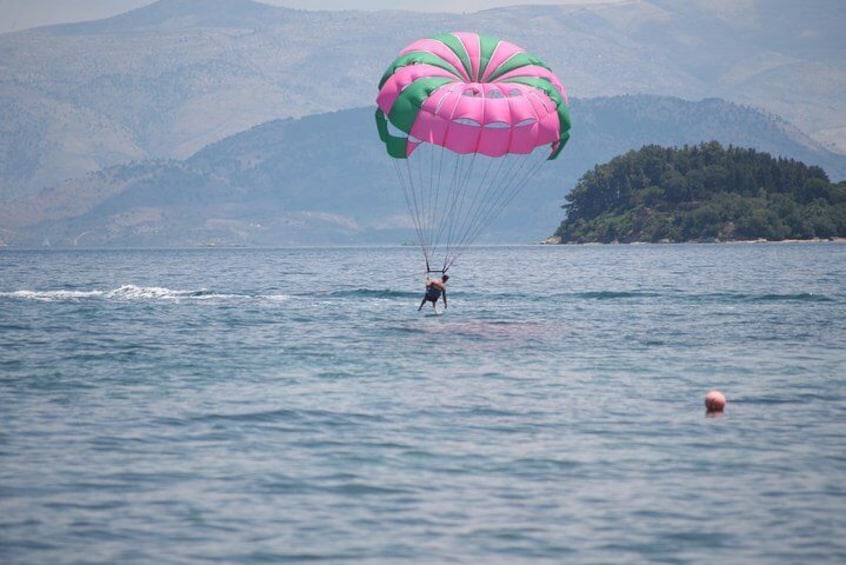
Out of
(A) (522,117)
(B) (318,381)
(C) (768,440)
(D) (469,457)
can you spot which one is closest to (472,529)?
(D) (469,457)

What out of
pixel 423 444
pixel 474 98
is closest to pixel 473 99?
pixel 474 98

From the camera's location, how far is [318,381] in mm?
36094

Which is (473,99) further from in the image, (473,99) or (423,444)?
(423,444)

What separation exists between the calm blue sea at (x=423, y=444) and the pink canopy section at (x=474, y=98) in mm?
7886

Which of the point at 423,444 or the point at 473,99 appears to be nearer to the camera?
the point at 423,444

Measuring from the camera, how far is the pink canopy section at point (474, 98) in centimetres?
4869

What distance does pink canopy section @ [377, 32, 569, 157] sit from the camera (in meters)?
48.7

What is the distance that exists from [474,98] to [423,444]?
2501 cm

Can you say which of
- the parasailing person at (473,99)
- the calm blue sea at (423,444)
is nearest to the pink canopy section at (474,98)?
the parasailing person at (473,99)

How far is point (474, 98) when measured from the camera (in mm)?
48938

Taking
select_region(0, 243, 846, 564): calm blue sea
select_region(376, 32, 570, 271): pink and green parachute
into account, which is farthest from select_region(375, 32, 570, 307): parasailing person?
select_region(0, 243, 846, 564): calm blue sea

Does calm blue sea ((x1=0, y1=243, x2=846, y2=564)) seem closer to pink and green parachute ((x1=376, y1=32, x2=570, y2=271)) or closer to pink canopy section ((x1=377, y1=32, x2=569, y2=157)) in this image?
pink and green parachute ((x1=376, y1=32, x2=570, y2=271))

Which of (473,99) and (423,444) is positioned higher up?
(473,99)

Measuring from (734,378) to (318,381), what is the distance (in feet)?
39.6
